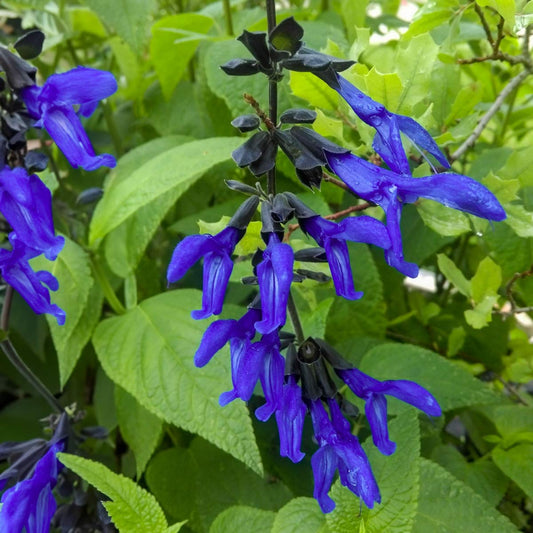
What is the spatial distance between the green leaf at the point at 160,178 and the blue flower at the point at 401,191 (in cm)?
25

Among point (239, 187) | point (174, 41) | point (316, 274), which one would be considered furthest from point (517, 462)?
point (174, 41)

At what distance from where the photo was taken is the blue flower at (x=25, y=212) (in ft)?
1.81

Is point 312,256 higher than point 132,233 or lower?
higher

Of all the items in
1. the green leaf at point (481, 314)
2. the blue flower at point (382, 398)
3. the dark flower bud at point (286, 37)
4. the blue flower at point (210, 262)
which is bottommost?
the green leaf at point (481, 314)

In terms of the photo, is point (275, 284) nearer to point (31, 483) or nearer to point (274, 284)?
point (274, 284)

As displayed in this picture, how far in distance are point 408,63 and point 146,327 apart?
0.39 m

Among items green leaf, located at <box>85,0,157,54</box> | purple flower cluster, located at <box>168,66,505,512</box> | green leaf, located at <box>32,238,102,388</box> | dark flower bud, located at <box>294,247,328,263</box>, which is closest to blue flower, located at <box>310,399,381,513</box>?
purple flower cluster, located at <box>168,66,505,512</box>

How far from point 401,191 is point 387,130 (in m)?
0.05

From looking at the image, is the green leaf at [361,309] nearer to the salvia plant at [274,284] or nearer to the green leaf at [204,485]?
the salvia plant at [274,284]

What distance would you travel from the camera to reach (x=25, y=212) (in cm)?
56

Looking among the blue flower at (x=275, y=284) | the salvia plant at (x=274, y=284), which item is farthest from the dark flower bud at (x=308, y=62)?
the blue flower at (x=275, y=284)

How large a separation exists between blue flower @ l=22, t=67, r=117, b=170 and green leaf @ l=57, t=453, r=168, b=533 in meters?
0.25

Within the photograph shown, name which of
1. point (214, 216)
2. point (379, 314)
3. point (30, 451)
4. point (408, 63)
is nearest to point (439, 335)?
point (379, 314)

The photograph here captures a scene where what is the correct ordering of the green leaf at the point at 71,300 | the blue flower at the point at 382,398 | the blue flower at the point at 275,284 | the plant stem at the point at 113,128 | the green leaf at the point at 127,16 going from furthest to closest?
the plant stem at the point at 113,128
the green leaf at the point at 127,16
the green leaf at the point at 71,300
the blue flower at the point at 382,398
the blue flower at the point at 275,284
